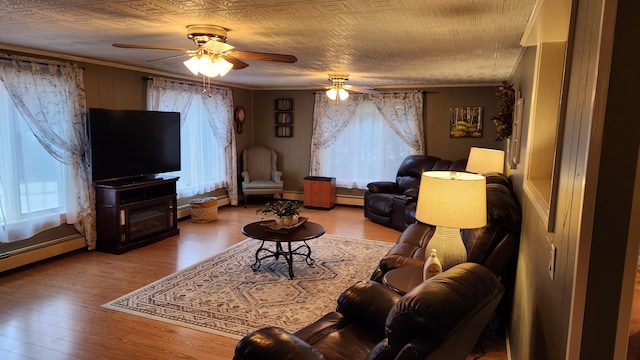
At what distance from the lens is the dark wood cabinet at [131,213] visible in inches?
199

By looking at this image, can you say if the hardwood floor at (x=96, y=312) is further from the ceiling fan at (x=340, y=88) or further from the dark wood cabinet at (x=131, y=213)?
the ceiling fan at (x=340, y=88)

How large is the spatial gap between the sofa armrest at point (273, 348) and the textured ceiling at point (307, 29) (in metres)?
1.81

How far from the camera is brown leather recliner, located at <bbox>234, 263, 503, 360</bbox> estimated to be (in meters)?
1.40

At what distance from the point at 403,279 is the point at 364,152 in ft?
17.7

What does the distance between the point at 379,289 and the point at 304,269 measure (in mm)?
2255

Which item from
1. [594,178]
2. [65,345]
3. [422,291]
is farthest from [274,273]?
[594,178]

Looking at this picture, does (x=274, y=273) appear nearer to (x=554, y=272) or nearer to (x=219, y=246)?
(x=219, y=246)

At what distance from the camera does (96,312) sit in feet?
11.5

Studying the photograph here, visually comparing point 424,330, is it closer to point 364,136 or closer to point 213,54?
point 213,54

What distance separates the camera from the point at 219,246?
5.45 metres

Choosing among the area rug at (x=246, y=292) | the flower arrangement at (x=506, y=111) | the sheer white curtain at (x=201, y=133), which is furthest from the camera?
the sheer white curtain at (x=201, y=133)

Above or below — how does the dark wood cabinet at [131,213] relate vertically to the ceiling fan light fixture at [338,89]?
below

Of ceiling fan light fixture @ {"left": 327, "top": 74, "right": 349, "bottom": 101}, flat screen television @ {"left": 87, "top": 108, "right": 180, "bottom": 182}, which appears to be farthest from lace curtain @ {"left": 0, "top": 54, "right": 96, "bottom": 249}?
ceiling fan light fixture @ {"left": 327, "top": 74, "right": 349, "bottom": 101}

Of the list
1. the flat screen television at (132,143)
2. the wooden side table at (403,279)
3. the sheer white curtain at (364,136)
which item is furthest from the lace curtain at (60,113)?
the sheer white curtain at (364,136)
